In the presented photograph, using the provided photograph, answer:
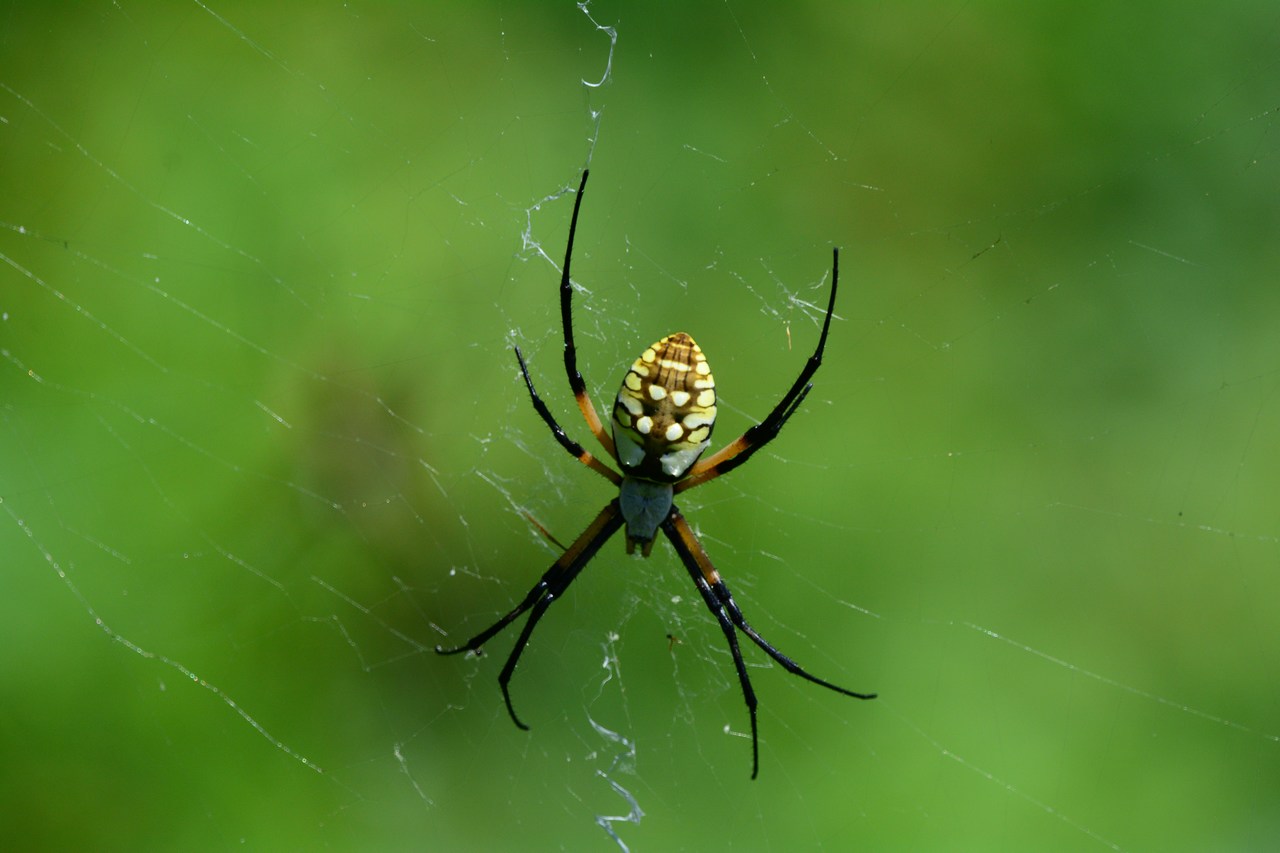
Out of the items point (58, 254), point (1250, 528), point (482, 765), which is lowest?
point (482, 765)

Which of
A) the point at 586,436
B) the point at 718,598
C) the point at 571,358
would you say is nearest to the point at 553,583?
the point at 718,598

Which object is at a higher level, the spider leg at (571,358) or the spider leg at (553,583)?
the spider leg at (571,358)

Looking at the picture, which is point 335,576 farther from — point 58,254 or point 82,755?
point 58,254

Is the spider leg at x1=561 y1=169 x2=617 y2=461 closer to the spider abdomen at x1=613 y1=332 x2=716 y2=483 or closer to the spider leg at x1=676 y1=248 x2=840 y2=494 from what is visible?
the spider abdomen at x1=613 y1=332 x2=716 y2=483

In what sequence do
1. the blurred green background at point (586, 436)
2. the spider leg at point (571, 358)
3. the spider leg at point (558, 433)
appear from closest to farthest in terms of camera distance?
the spider leg at point (571, 358) → the spider leg at point (558, 433) → the blurred green background at point (586, 436)

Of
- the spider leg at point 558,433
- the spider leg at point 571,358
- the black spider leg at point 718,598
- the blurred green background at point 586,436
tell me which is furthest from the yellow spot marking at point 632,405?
the blurred green background at point 586,436

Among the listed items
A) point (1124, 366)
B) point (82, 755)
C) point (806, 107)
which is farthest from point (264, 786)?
point (1124, 366)

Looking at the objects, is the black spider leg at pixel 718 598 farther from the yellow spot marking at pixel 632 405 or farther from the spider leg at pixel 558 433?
the yellow spot marking at pixel 632 405
